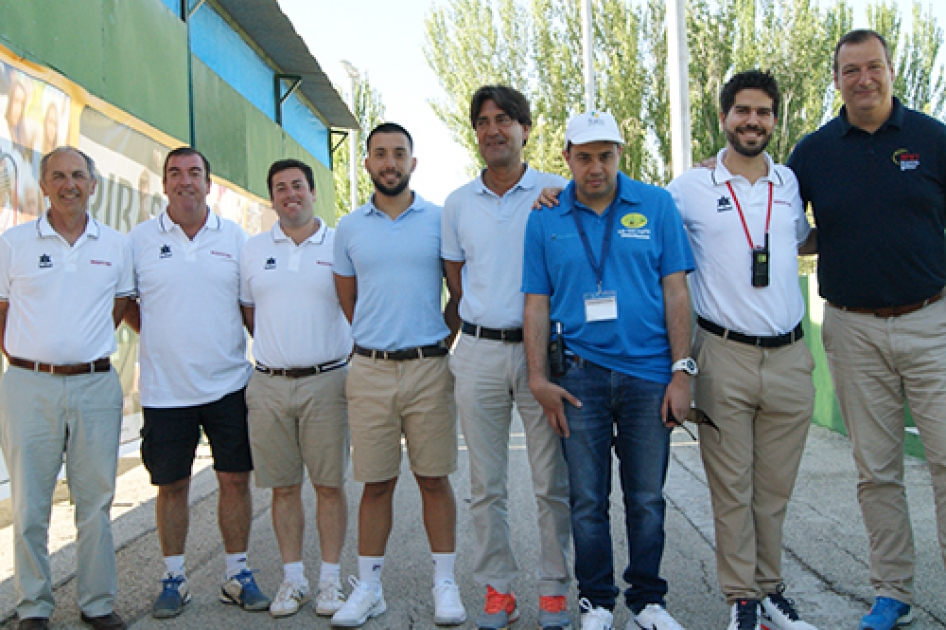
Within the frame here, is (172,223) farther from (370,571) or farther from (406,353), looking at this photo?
(370,571)

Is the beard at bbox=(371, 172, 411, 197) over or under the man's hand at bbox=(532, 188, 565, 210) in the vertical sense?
over

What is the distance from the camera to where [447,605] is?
4.71m

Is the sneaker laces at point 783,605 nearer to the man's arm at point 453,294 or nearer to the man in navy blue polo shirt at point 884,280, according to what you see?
the man in navy blue polo shirt at point 884,280

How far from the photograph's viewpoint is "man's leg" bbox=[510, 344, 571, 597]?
452cm

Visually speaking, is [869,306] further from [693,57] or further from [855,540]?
[693,57]

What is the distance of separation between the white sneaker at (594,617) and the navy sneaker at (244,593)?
171 cm

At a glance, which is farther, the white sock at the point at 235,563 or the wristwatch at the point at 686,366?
the white sock at the point at 235,563

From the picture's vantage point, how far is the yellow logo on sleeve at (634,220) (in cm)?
426

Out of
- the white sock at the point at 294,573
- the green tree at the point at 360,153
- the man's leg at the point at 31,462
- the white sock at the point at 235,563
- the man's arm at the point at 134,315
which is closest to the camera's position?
the man's leg at the point at 31,462

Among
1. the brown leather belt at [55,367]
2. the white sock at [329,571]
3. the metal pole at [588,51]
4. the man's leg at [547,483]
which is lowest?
the white sock at [329,571]

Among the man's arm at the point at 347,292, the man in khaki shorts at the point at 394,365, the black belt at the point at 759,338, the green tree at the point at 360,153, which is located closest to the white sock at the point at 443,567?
the man in khaki shorts at the point at 394,365

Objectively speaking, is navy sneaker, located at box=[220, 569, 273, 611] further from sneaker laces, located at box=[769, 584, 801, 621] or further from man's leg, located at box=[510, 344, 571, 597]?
sneaker laces, located at box=[769, 584, 801, 621]

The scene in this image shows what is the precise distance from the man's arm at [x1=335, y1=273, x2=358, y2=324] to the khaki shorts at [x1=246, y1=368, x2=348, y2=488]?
1.13 ft

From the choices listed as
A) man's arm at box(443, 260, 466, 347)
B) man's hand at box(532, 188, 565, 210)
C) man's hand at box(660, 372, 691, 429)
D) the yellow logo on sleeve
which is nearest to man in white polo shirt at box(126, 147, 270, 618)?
man's arm at box(443, 260, 466, 347)
